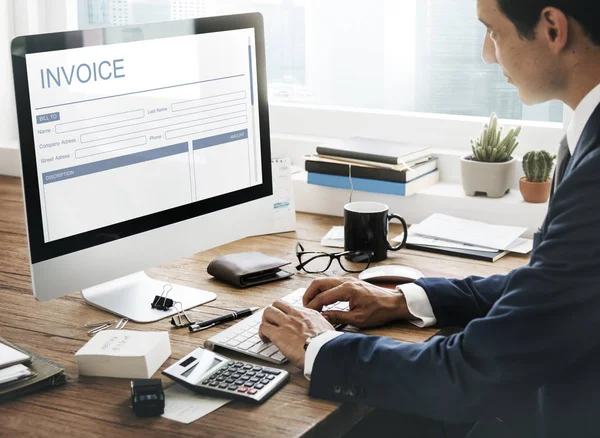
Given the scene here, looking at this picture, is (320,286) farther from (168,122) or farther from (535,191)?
(535,191)

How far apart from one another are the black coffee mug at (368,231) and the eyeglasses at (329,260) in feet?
0.07

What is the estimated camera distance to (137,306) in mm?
1646

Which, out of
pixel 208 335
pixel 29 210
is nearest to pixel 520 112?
pixel 208 335

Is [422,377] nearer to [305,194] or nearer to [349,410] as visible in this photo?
[349,410]

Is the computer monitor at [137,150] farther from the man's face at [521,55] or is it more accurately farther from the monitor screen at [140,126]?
the man's face at [521,55]

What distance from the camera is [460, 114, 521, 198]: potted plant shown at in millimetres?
2182

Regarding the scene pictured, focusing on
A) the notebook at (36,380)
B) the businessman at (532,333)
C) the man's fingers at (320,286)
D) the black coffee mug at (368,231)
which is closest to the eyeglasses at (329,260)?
the black coffee mug at (368,231)

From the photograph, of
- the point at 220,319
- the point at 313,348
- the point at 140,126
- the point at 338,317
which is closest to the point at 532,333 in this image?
the point at 313,348

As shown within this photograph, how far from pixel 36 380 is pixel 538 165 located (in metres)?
1.33

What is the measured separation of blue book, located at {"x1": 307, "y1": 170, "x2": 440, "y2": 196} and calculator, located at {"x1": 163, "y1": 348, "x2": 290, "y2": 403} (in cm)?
95

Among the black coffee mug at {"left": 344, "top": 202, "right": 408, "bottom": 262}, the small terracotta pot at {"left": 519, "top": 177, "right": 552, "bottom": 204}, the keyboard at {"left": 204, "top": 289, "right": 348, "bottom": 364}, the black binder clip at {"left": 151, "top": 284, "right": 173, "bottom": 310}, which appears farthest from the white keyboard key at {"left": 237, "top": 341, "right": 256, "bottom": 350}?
the small terracotta pot at {"left": 519, "top": 177, "right": 552, "bottom": 204}

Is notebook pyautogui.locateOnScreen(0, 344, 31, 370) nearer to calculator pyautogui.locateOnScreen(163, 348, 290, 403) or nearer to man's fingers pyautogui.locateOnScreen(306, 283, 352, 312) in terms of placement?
calculator pyautogui.locateOnScreen(163, 348, 290, 403)

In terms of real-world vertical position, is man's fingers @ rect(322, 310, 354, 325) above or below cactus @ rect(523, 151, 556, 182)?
below

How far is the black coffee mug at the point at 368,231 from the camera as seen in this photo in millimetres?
1929
